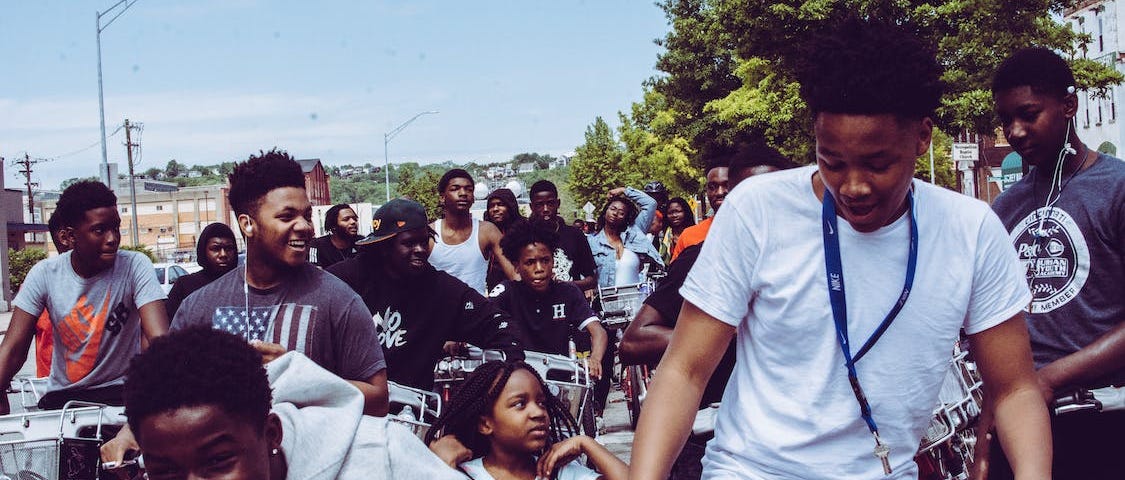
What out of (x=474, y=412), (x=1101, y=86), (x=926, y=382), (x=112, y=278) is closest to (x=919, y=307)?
(x=926, y=382)

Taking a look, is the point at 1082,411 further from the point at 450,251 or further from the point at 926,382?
the point at 450,251

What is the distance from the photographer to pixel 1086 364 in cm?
376

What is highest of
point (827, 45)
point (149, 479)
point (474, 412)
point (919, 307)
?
point (827, 45)

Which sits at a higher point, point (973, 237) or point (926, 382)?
point (973, 237)

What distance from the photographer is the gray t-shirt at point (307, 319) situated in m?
4.09

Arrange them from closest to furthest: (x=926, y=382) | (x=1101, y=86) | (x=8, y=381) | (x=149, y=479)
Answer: (x=149, y=479)
(x=926, y=382)
(x=8, y=381)
(x=1101, y=86)

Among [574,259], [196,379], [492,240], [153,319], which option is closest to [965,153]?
[574,259]

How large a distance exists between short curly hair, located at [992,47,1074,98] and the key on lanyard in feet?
6.12

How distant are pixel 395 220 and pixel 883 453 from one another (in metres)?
3.64

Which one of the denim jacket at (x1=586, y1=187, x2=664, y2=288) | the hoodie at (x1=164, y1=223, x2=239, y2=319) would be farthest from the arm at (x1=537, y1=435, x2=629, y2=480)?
the denim jacket at (x1=586, y1=187, x2=664, y2=288)

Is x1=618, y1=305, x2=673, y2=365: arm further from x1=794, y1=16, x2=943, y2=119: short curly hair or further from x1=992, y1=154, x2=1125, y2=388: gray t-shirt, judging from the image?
x1=794, y1=16, x2=943, y2=119: short curly hair

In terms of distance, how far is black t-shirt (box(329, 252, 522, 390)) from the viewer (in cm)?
573

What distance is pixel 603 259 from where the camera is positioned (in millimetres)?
13070

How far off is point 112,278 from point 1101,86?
28.5m
